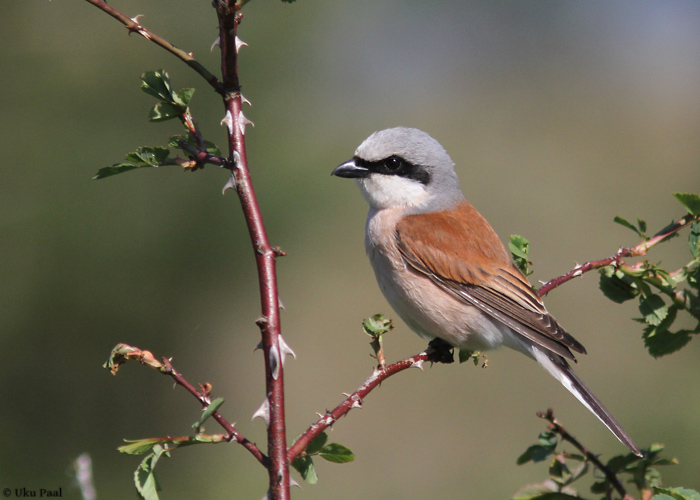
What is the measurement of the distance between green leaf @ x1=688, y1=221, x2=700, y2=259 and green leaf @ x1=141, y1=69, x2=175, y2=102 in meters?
1.23

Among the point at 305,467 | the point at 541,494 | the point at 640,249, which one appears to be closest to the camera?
the point at 305,467

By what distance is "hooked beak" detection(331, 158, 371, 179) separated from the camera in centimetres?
273

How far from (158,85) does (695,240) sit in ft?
4.20

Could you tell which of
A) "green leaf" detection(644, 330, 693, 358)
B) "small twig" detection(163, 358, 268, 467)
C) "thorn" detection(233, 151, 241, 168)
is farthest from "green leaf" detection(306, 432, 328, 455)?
"green leaf" detection(644, 330, 693, 358)

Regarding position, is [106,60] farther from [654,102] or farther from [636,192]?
[654,102]

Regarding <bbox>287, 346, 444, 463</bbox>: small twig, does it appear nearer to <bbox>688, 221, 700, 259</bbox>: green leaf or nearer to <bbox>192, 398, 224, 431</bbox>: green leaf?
<bbox>192, 398, 224, 431</bbox>: green leaf

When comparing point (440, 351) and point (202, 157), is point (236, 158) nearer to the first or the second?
point (202, 157)

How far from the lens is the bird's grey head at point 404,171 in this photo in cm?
273

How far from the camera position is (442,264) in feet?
8.57

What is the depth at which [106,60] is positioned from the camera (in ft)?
16.2

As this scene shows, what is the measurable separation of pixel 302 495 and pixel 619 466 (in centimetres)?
519

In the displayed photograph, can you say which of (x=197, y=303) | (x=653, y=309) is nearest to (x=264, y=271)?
(x=653, y=309)

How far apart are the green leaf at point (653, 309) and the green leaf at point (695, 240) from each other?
0.44 feet

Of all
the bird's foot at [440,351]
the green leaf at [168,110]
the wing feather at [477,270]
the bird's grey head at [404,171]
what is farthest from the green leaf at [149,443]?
the bird's grey head at [404,171]
